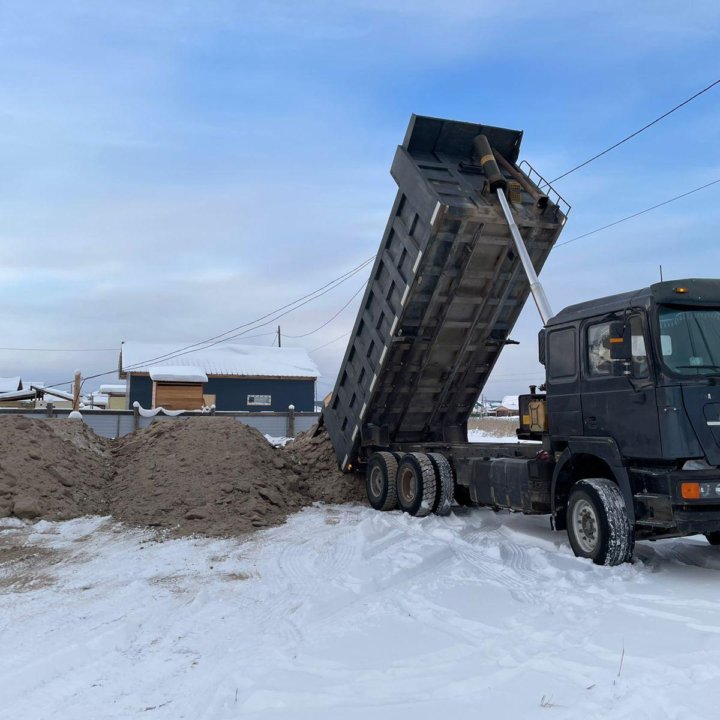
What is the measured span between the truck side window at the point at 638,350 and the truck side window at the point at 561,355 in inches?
37.4

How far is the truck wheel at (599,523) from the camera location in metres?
6.14

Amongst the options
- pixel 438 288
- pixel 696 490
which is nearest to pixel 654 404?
pixel 696 490

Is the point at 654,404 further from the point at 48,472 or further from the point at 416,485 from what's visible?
the point at 48,472

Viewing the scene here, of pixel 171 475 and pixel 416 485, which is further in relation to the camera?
pixel 171 475

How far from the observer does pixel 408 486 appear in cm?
1030

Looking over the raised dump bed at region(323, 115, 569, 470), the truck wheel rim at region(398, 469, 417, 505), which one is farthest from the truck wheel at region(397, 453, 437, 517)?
the raised dump bed at region(323, 115, 569, 470)

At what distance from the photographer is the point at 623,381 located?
252 inches

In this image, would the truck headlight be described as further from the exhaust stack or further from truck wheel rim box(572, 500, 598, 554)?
the exhaust stack

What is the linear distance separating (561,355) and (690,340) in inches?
59.2

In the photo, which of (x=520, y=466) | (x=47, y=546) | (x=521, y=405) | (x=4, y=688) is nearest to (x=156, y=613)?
(x=4, y=688)

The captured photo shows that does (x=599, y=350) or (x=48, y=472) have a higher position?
(x=599, y=350)

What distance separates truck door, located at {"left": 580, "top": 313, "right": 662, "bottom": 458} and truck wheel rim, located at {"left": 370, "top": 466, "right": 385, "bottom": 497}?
4672 mm

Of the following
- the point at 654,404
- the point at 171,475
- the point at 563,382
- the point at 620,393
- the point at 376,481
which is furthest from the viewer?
the point at 376,481

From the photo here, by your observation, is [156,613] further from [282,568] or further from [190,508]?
[190,508]
